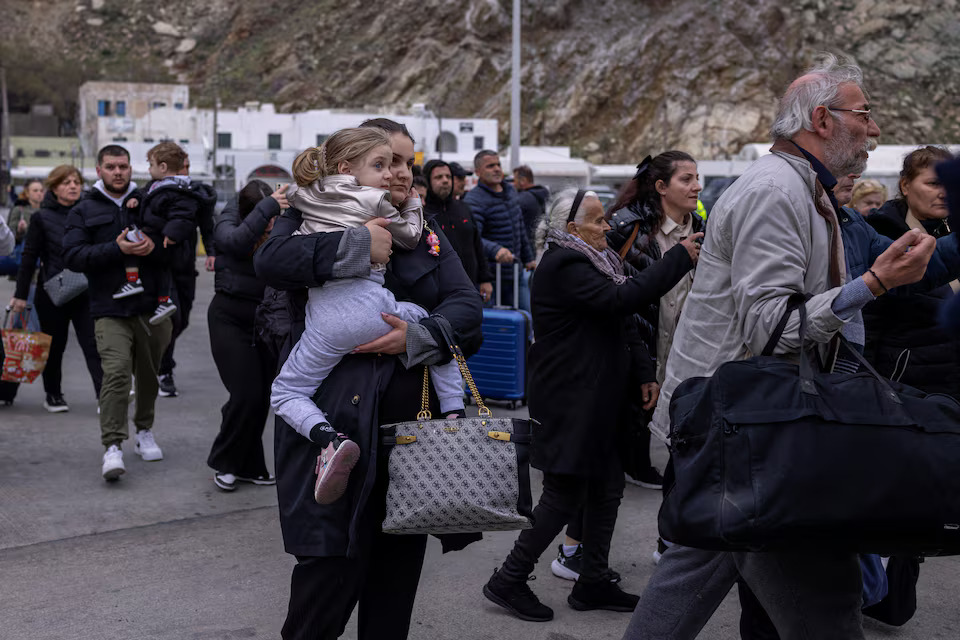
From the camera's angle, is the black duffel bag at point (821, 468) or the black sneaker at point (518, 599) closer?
the black duffel bag at point (821, 468)

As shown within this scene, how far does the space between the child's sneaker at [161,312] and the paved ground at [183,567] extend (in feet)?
3.03

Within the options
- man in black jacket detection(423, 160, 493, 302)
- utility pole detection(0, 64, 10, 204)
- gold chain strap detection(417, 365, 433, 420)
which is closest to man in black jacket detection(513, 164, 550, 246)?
man in black jacket detection(423, 160, 493, 302)

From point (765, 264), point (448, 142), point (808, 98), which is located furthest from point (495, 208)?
point (448, 142)

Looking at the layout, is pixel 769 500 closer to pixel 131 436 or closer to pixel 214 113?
pixel 131 436

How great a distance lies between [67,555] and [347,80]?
3217 inches

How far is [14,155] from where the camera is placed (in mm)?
94250

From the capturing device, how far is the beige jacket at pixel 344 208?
10.0 feet

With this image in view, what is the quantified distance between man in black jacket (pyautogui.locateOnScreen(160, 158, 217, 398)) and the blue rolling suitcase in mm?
2182

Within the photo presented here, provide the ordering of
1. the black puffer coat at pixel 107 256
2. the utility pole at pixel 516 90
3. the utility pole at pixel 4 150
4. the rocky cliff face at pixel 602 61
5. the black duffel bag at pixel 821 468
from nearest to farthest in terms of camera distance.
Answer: the black duffel bag at pixel 821 468
the black puffer coat at pixel 107 256
the utility pole at pixel 516 90
the rocky cliff face at pixel 602 61
the utility pole at pixel 4 150

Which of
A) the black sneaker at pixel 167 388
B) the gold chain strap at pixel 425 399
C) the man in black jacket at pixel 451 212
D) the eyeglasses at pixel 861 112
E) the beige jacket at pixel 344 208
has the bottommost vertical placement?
the black sneaker at pixel 167 388

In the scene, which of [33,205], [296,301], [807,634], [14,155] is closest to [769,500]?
[807,634]

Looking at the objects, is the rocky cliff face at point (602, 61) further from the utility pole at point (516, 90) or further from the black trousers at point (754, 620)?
the black trousers at point (754, 620)

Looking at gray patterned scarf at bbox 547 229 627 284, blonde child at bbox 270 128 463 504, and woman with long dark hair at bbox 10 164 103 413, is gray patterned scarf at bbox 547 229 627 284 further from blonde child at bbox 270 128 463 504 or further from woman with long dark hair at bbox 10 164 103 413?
woman with long dark hair at bbox 10 164 103 413

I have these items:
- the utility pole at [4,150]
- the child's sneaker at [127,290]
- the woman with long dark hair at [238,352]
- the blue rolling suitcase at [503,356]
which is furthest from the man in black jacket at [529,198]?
the utility pole at [4,150]
